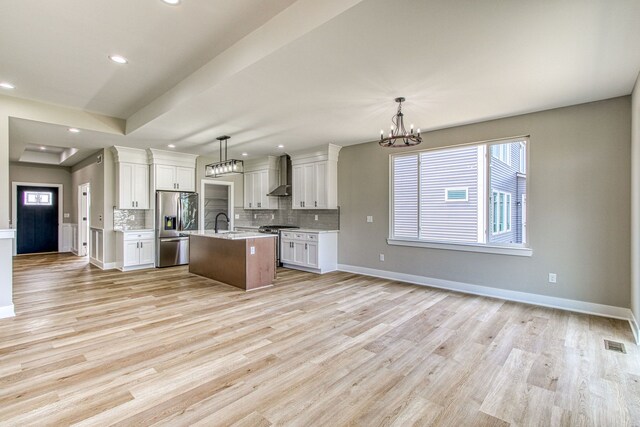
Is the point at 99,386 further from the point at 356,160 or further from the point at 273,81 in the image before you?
the point at 356,160

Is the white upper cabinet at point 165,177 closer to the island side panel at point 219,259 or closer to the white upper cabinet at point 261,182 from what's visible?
the island side panel at point 219,259

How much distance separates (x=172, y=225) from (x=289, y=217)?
102 inches

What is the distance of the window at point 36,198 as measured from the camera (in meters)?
8.88

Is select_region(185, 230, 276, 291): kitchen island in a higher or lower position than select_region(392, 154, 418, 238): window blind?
lower

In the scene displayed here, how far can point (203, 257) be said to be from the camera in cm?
580

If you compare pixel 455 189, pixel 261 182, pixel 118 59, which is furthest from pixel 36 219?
pixel 455 189

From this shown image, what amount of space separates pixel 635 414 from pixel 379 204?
427 centimetres

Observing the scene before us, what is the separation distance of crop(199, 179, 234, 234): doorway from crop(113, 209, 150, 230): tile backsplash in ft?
3.98

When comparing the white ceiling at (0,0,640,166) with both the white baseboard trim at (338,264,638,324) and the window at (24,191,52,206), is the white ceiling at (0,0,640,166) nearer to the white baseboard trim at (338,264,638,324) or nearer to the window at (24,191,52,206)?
the white baseboard trim at (338,264,638,324)

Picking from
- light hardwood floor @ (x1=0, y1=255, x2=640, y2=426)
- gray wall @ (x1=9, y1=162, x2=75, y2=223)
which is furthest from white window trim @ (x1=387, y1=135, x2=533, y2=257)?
gray wall @ (x1=9, y1=162, x2=75, y2=223)

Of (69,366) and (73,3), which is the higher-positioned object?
(73,3)

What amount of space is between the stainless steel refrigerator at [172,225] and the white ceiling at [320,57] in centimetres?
261

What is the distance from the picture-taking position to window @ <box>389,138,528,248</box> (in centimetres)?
477

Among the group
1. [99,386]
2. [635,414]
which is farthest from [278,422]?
[635,414]
